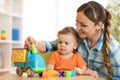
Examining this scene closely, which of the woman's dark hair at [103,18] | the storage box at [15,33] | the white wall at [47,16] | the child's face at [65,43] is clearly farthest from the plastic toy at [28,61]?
the white wall at [47,16]

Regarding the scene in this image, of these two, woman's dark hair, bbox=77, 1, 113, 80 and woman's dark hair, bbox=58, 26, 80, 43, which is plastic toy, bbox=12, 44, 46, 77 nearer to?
woman's dark hair, bbox=58, 26, 80, 43

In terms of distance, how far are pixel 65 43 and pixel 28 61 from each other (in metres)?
0.47

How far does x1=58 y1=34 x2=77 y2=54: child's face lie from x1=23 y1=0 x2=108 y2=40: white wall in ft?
7.98

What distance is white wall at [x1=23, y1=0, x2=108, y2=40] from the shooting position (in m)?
4.09

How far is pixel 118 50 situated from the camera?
5.46 feet

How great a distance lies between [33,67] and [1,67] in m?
2.44

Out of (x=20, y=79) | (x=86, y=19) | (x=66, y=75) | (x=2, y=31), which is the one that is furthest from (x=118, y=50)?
(x=2, y=31)

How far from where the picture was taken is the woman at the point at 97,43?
162 cm

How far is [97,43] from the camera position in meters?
1.71

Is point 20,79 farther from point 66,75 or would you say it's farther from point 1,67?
point 1,67

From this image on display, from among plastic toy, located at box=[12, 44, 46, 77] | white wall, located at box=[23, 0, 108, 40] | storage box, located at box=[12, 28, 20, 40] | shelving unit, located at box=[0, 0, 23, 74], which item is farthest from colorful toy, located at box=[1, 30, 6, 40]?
plastic toy, located at box=[12, 44, 46, 77]

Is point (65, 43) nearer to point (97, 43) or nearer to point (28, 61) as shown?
point (97, 43)

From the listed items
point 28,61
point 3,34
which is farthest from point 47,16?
point 28,61

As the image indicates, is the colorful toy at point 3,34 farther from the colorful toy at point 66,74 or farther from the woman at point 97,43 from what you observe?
the colorful toy at point 66,74
